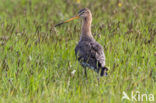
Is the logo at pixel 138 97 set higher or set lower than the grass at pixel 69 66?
lower

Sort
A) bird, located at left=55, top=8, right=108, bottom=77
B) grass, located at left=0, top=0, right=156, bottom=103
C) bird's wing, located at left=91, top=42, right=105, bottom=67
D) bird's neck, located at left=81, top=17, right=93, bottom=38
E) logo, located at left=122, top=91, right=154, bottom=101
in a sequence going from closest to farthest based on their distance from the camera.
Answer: logo, located at left=122, top=91, right=154, bottom=101, grass, located at left=0, top=0, right=156, bottom=103, bird, located at left=55, top=8, right=108, bottom=77, bird's wing, located at left=91, top=42, right=105, bottom=67, bird's neck, located at left=81, top=17, right=93, bottom=38

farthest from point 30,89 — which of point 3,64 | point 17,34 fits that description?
point 17,34

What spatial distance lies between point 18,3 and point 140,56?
6222mm

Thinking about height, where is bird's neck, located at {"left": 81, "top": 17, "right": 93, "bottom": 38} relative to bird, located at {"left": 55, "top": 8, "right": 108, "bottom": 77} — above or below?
above

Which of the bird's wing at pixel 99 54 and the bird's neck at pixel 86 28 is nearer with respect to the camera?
the bird's wing at pixel 99 54

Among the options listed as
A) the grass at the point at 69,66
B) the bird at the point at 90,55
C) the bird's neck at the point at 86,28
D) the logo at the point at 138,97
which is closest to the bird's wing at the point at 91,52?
the bird at the point at 90,55

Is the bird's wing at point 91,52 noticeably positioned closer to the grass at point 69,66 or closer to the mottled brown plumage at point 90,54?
the mottled brown plumage at point 90,54

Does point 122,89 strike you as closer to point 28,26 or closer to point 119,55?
point 119,55

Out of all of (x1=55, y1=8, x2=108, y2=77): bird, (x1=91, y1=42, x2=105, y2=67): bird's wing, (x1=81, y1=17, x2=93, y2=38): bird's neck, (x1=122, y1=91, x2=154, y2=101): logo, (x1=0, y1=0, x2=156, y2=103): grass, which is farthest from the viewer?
(x1=81, y1=17, x2=93, y2=38): bird's neck

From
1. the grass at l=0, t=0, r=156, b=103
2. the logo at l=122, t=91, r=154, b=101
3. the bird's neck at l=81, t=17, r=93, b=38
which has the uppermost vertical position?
the bird's neck at l=81, t=17, r=93, b=38

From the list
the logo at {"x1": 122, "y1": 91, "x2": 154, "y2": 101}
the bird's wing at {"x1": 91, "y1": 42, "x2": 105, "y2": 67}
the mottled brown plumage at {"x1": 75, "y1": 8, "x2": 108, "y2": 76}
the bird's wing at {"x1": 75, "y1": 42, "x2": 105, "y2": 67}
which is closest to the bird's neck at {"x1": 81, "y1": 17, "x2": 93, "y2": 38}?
the mottled brown plumage at {"x1": 75, "y1": 8, "x2": 108, "y2": 76}

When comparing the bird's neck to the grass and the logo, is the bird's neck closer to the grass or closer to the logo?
the grass

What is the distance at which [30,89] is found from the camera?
16.8ft

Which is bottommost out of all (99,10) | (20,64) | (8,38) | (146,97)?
(146,97)
